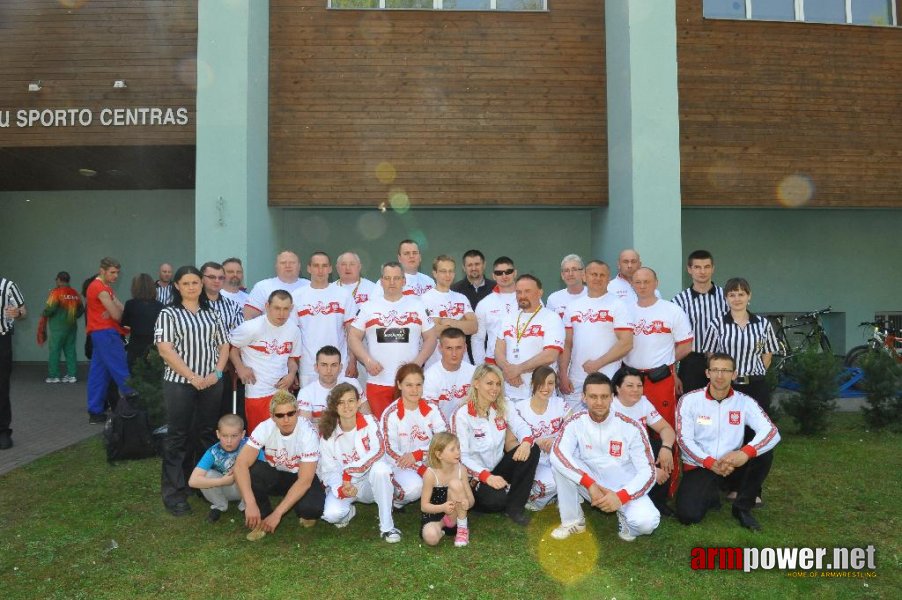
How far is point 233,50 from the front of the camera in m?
8.82

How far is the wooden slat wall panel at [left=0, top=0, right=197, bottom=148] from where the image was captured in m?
9.91

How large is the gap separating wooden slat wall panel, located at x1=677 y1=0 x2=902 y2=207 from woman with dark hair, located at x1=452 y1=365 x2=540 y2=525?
21.4 ft

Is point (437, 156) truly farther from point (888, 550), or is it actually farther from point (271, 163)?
point (888, 550)

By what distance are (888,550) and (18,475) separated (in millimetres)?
6955

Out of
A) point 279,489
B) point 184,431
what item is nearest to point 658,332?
point 279,489

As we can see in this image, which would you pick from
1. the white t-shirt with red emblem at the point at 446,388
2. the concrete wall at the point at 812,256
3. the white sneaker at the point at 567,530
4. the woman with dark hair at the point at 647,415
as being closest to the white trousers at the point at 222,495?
the white t-shirt with red emblem at the point at 446,388

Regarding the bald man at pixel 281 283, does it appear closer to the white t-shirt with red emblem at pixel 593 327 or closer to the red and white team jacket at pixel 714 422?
the white t-shirt with red emblem at pixel 593 327

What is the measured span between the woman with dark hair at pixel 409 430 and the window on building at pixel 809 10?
847 cm

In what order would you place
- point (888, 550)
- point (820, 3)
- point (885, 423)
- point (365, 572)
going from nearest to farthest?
point (365, 572) < point (888, 550) < point (885, 423) < point (820, 3)

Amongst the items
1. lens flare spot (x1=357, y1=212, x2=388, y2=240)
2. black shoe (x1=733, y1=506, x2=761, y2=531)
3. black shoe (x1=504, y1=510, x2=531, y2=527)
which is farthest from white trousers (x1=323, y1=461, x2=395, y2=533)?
lens flare spot (x1=357, y1=212, x2=388, y2=240)

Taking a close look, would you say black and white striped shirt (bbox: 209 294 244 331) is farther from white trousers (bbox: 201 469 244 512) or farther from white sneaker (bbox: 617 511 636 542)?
white sneaker (bbox: 617 511 636 542)

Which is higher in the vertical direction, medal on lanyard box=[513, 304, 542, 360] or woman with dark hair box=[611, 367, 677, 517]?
medal on lanyard box=[513, 304, 542, 360]

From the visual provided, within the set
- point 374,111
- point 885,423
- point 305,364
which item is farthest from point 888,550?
point 374,111

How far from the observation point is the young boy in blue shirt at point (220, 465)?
179 inches
